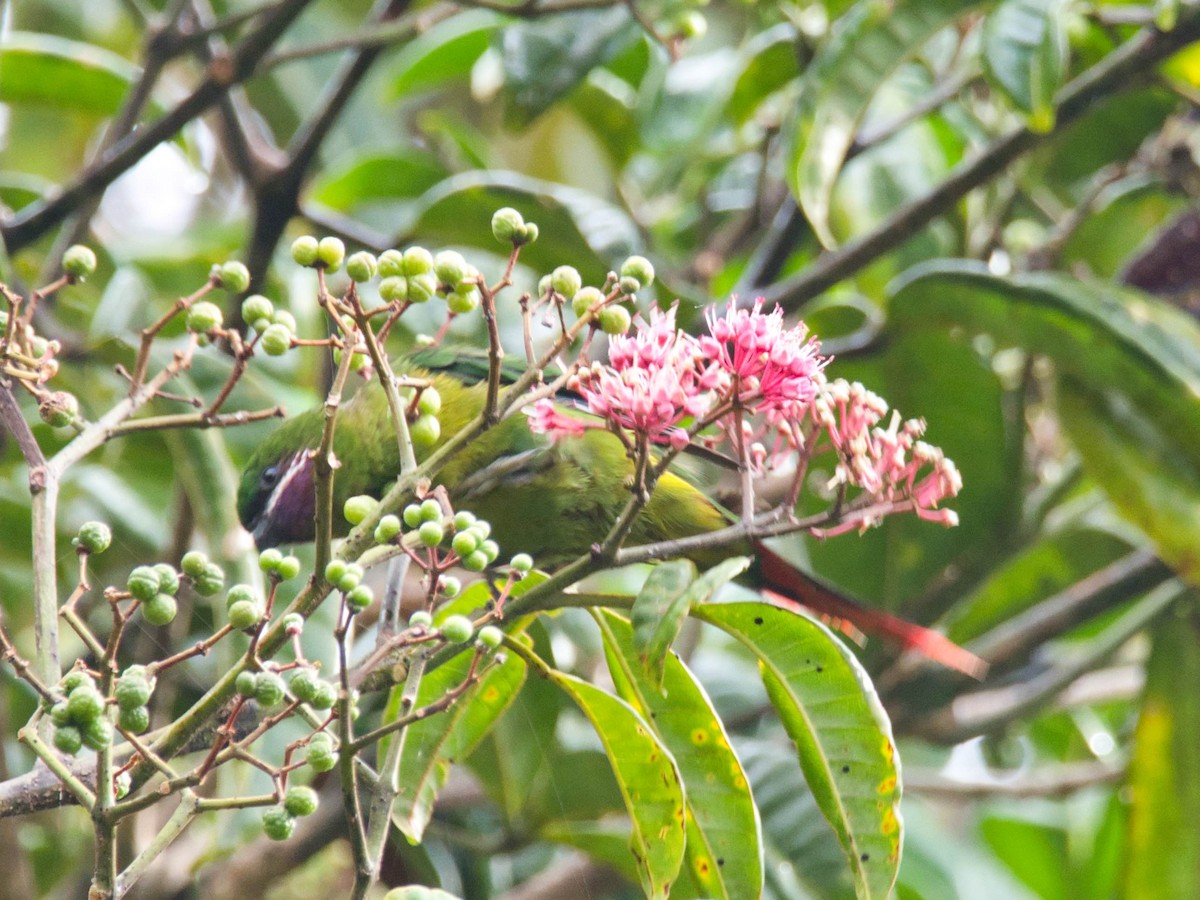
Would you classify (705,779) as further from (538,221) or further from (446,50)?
(446,50)

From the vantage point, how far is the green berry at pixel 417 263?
1.03 metres

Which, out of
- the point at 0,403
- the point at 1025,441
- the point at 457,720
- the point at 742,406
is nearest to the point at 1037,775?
the point at 1025,441

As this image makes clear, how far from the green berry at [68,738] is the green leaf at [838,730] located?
0.51m

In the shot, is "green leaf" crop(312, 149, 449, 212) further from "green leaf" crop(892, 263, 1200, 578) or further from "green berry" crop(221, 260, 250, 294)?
"green berry" crop(221, 260, 250, 294)

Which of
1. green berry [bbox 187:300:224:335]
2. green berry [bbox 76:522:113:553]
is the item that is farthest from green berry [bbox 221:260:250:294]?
green berry [bbox 76:522:113:553]

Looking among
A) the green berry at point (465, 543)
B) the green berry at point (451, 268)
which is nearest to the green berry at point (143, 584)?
the green berry at point (465, 543)

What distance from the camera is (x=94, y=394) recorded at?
2.24 metres

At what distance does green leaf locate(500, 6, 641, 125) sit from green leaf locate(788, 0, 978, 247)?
49 centimetres

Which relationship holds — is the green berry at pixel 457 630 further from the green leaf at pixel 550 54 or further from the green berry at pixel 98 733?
the green leaf at pixel 550 54

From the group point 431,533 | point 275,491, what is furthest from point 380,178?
point 431,533

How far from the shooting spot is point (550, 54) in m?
2.26

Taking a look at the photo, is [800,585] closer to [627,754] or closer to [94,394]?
[627,754]

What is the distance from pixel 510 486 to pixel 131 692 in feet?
2.97

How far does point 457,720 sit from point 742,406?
0.49m
